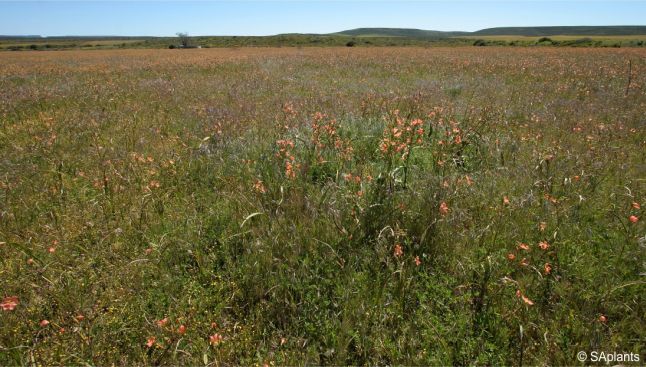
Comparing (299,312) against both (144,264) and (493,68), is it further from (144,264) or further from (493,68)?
(493,68)

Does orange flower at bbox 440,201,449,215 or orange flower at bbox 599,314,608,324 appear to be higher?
orange flower at bbox 440,201,449,215

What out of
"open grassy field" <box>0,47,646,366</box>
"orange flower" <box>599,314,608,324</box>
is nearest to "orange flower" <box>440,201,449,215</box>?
"open grassy field" <box>0,47,646,366</box>

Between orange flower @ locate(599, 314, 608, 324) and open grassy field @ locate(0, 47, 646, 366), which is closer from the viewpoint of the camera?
orange flower @ locate(599, 314, 608, 324)

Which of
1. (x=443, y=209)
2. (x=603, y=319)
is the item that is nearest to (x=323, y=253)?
(x=443, y=209)

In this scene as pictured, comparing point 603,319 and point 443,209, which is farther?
point 443,209

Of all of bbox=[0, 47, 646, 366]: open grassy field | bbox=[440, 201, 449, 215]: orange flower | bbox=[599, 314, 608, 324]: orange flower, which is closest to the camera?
bbox=[599, 314, 608, 324]: orange flower

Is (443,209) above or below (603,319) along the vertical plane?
above

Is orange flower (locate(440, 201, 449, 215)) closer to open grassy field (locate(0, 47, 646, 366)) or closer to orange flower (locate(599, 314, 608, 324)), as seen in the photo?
open grassy field (locate(0, 47, 646, 366))

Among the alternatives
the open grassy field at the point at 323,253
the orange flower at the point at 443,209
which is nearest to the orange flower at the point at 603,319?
the open grassy field at the point at 323,253

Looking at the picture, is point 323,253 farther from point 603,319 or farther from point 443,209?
point 603,319

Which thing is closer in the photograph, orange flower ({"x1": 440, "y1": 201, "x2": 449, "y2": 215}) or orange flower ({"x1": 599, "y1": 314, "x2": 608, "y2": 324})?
orange flower ({"x1": 599, "y1": 314, "x2": 608, "y2": 324})

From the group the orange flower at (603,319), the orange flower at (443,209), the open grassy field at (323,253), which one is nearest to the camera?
the orange flower at (603,319)

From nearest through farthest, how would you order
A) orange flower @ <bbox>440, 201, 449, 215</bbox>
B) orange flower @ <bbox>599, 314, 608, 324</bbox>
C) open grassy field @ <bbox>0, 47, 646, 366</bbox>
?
orange flower @ <bbox>599, 314, 608, 324</bbox>, open grassy field @ <bbox>0, 47, 646, 366</bbox>, orange flower @ <bbox>440, 201, 449, 215</bbox>

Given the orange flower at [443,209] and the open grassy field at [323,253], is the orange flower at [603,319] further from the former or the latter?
the orange flower at [443,209]
